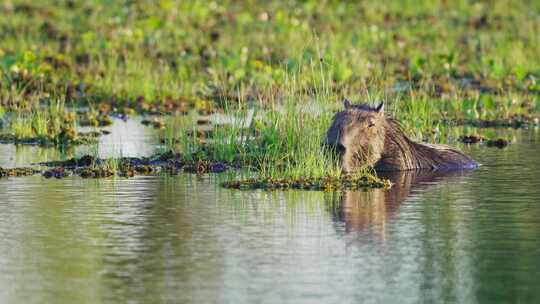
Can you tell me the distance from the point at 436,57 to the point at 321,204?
17354 millimetres

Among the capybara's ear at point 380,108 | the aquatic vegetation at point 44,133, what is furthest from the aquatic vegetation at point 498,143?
the aquatic vegetation at point 44,133

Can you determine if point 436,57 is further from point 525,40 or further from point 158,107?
point 158,107

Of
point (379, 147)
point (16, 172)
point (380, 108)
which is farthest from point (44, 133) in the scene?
point (380, 108)

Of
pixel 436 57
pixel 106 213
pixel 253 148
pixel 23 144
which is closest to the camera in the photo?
pixel 106 213

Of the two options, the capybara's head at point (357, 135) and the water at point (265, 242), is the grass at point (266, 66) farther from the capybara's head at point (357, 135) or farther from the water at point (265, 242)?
the water at point (265, 242)

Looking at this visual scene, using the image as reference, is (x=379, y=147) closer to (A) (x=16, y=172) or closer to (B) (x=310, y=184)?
(B) (x=310, y=184)

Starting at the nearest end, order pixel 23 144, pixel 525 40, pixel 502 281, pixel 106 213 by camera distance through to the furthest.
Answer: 1. pixel 502 281
2. pixel 106 213
3. pixel 23 144
4. pixel 525 40

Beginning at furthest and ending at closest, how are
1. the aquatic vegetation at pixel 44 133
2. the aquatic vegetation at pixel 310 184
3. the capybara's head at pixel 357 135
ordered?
the aquatic vegetation at pixel 44 133 < the capybara's head at pixel 357 135 < the aquatic vegetation at pixel 310 184

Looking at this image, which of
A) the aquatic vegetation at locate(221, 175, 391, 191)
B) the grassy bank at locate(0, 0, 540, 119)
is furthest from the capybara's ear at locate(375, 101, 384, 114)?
the grassy bank at locate(0, 0, 540, 119)

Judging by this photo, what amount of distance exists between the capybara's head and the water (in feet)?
2.64

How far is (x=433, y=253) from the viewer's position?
40.0 ft

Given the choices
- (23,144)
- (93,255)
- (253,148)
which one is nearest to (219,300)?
(93,255)

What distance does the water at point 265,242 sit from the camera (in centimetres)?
1077

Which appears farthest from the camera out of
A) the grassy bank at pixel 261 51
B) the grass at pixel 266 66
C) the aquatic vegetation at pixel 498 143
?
the grassy bank at pixel 261 51
